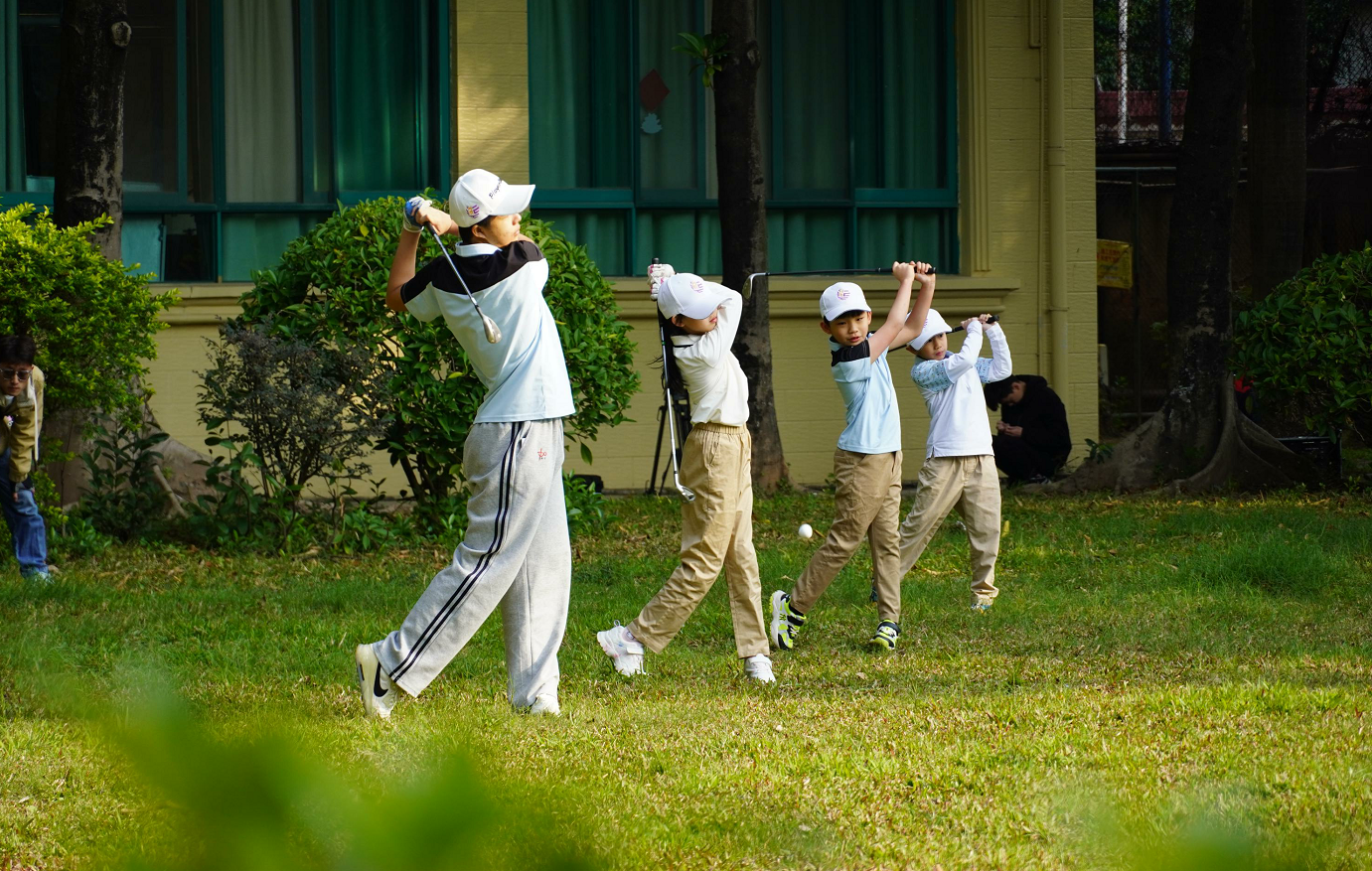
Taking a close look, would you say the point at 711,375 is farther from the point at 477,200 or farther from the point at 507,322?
the point at 477,200

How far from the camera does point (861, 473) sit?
6602 mm

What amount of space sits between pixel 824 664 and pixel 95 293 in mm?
4677

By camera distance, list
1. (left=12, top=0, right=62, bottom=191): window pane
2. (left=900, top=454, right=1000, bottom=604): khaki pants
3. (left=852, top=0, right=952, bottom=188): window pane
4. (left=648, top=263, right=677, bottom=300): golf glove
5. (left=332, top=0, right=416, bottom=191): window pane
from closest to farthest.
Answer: (left=648, top=263, right=677, bottom=300): golf glove < (left=900, top=454, right=1000, bottom=604): khaki pants < (left=12, top=0, right=62, bottom=191): window pane < (left=332, top=0, right=416, bottom=191): window pane < (left=852, top=0, right=952, bottom=188): window pane

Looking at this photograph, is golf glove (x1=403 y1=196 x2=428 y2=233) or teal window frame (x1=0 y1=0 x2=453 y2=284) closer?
golf glove (x1=403 y1=196 x2=428 y2=233)

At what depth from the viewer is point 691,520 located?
576 centimetres

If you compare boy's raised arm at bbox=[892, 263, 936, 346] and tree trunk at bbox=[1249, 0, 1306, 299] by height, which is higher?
tree trunk at bbox=[1249, 0, 1306, 299]

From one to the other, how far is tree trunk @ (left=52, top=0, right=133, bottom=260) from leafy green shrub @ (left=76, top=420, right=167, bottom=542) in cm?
120

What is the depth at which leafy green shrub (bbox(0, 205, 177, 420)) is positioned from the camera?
8125 mm

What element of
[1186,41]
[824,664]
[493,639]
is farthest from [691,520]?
[1186,41]

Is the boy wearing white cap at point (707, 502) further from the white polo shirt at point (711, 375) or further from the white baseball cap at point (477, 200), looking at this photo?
the white baseball cap at point (477, 200)

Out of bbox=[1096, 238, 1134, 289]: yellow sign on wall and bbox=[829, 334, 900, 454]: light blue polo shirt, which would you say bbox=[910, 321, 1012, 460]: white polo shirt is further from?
bbox=[1096, 238, 1134, 289]: yellow sign on wall

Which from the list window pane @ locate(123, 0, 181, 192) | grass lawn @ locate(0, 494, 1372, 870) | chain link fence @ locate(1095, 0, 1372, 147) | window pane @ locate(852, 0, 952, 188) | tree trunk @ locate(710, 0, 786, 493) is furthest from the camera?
chain link fence @ locate(1095, 0, 1372, 147)

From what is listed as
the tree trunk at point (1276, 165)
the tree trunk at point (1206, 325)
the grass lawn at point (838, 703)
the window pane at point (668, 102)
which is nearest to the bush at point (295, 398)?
the grass lawn at point (838, 703)

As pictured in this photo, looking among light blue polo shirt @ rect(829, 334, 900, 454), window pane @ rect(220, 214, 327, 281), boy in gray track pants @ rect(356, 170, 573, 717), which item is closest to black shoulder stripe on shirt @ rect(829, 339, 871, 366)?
light blue polo shirt @ rect(829, 334, 900, 454)
